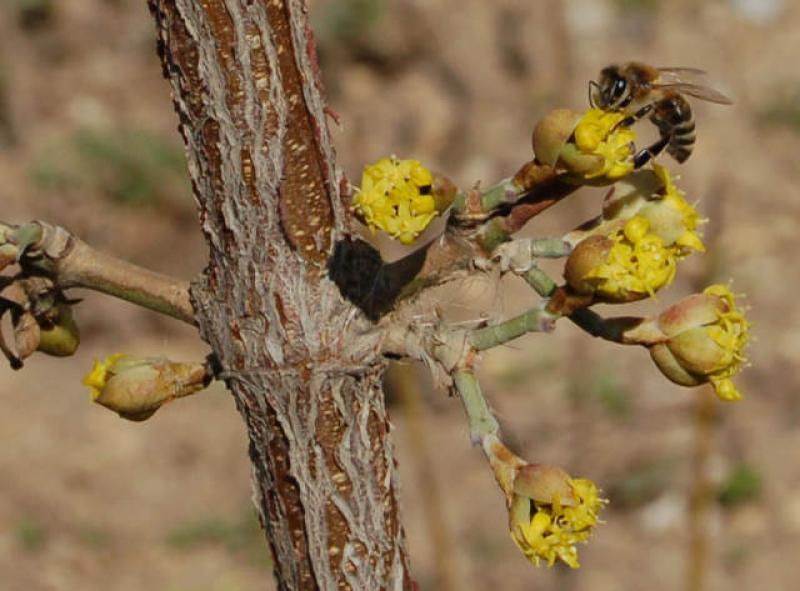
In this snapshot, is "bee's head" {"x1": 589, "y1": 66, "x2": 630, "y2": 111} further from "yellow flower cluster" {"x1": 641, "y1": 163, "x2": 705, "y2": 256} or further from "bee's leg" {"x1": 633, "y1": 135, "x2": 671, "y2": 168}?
"yellow flower cluster" {"x1": 641, "y1": 163, "x2": 705, "y2": 256}

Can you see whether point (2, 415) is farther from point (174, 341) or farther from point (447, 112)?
point (447, 112)

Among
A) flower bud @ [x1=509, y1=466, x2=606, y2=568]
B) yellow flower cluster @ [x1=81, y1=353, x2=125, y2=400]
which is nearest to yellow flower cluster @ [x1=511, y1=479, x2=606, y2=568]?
flower bud @ [x1=509, y1=466, x2=606, y2=568]

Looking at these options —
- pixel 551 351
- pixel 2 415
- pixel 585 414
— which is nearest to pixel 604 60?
pixel 551 351

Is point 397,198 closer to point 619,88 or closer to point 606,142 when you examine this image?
point 606,142

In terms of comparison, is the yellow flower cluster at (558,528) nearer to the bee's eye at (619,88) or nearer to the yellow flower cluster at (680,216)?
the yellow flower cluster at (680,216)

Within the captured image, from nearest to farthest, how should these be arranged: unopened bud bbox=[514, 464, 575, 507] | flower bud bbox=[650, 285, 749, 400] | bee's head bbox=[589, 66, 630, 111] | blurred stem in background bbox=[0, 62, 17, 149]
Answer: unopened bud bbox=[514, 464, 575, 507] < flower bud bbox=[650, 285, 749, 400] < bee's head bbox=[589, 66, 630, 111] < blurred stem in background bbox=[0, 62, 17, 149]

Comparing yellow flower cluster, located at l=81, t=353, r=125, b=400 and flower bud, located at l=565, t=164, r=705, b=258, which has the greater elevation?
flower bud, located at l=565, t=164, r=705, b=258

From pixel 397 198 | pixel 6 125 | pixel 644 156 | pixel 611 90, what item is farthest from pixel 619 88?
pixel 6 125

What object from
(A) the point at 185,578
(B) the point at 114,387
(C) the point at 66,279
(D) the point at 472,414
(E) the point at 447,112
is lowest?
(D) the point at 472,414
